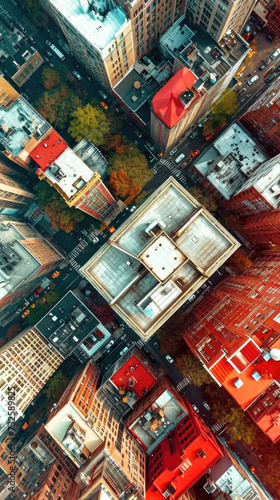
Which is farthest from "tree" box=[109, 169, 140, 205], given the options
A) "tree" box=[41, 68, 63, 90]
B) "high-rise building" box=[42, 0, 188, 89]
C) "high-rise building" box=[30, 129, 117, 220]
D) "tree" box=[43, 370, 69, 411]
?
"tree" box=[43, 370, 69, 411]

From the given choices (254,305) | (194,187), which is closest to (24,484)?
(254,305)

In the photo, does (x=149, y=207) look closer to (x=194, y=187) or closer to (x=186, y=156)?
(x=194, y=187)

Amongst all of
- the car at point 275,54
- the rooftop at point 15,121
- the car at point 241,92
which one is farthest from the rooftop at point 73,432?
the car at point 275,54

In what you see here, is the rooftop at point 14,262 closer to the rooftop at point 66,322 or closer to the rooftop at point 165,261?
the rooftop at point 66,322

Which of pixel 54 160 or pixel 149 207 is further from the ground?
pixel 54 160

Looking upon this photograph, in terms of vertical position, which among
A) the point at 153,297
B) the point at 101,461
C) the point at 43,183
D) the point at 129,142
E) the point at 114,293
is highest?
the point at 43,183

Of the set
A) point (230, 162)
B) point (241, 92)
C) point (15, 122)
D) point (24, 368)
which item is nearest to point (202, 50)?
point (241, 92)

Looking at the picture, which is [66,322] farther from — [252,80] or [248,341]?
[252,80]
